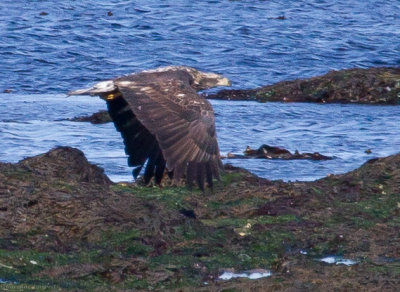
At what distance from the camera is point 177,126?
710 centimetres

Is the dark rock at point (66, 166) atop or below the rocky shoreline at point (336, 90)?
atop

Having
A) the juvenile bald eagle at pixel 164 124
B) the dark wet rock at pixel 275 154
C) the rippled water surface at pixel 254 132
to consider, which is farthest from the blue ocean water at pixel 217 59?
the juvenile bald eagle at pixel 164 124

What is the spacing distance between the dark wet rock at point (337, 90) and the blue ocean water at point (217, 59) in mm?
409

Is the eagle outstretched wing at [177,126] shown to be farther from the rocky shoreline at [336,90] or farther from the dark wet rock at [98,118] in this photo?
the rocky shoreline at [336,90]

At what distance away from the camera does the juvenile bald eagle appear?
22.7ft

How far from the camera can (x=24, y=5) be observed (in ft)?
72.4

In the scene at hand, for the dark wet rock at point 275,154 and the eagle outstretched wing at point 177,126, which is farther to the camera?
the dark wet rock at point 275,154

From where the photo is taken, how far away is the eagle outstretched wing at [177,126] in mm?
6883

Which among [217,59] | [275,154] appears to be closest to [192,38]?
[217,59]

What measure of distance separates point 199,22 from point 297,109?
7111 mm

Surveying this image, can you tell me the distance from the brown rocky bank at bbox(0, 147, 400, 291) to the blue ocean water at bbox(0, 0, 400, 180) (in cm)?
197

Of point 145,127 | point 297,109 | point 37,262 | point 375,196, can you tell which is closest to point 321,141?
point 297,109

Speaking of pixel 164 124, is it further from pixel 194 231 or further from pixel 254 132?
pixel 254 132

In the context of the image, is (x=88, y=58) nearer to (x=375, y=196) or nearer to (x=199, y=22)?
(x=199, y=22)
